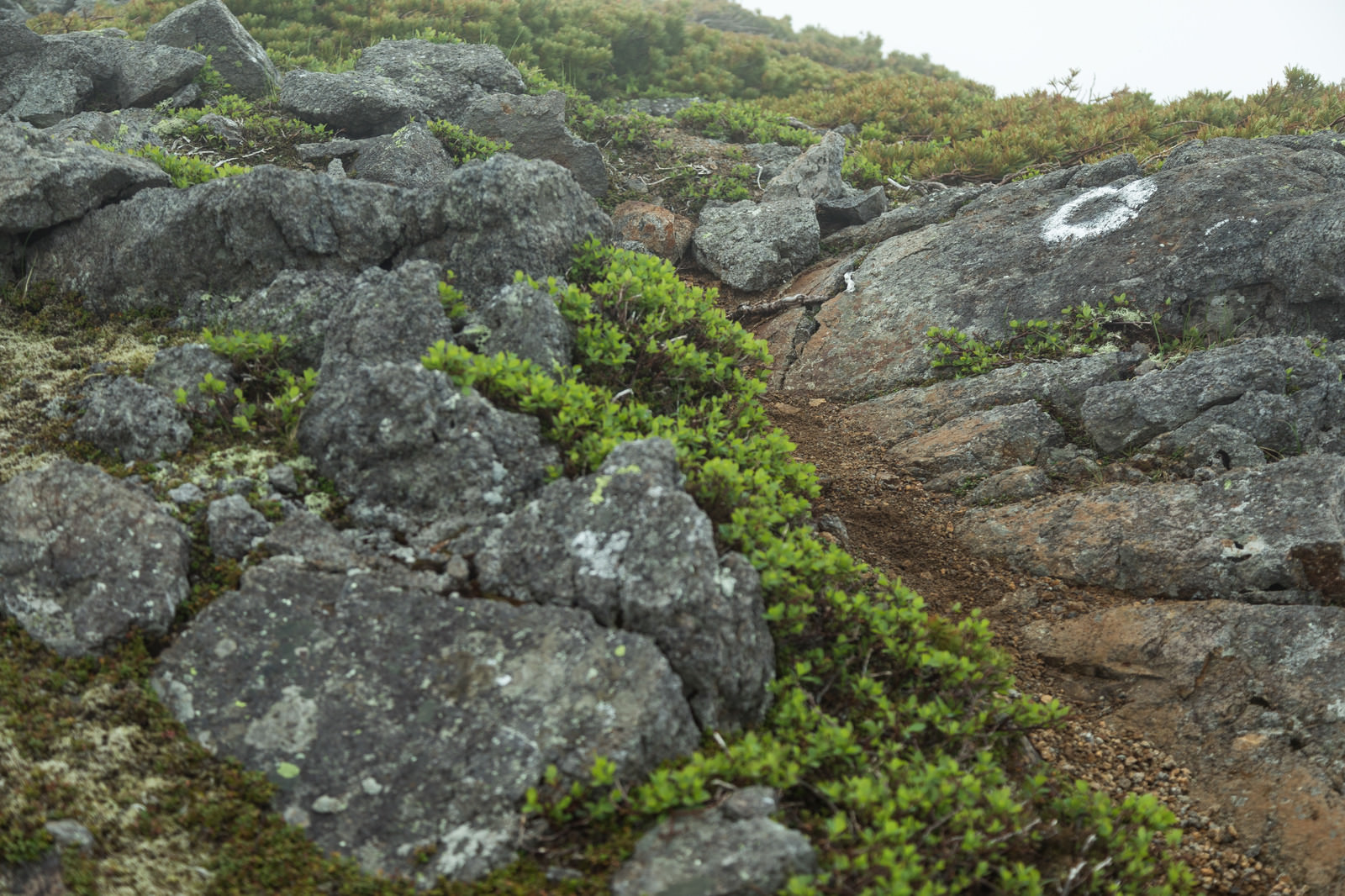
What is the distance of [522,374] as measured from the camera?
5.57 metres

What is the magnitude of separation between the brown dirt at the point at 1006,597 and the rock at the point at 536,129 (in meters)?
5.95

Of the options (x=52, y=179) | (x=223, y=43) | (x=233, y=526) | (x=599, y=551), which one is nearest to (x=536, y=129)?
(x=223, y=43)

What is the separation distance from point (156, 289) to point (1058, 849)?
7.42m

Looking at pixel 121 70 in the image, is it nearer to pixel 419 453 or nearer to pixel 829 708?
pixel 419 453

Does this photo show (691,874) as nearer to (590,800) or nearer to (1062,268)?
(590,800)

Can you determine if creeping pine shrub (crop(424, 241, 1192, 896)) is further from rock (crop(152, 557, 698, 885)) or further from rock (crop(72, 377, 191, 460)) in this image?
rock (crop(72, 377, 191, 460))

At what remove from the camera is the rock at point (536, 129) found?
1307 cm

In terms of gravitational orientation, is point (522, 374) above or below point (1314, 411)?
below

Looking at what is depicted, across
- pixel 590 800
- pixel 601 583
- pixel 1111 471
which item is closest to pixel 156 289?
pixel 601 583

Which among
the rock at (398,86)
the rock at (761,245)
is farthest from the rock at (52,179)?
the rock at (761,245)

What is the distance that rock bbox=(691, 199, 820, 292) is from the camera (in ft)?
38.7

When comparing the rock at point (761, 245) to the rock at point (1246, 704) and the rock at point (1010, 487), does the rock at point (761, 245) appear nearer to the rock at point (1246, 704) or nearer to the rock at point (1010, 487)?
the rock at point (1010, 487)

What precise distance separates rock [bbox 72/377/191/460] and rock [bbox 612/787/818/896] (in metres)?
3.88

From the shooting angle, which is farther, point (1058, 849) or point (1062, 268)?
point (1062, 268)
